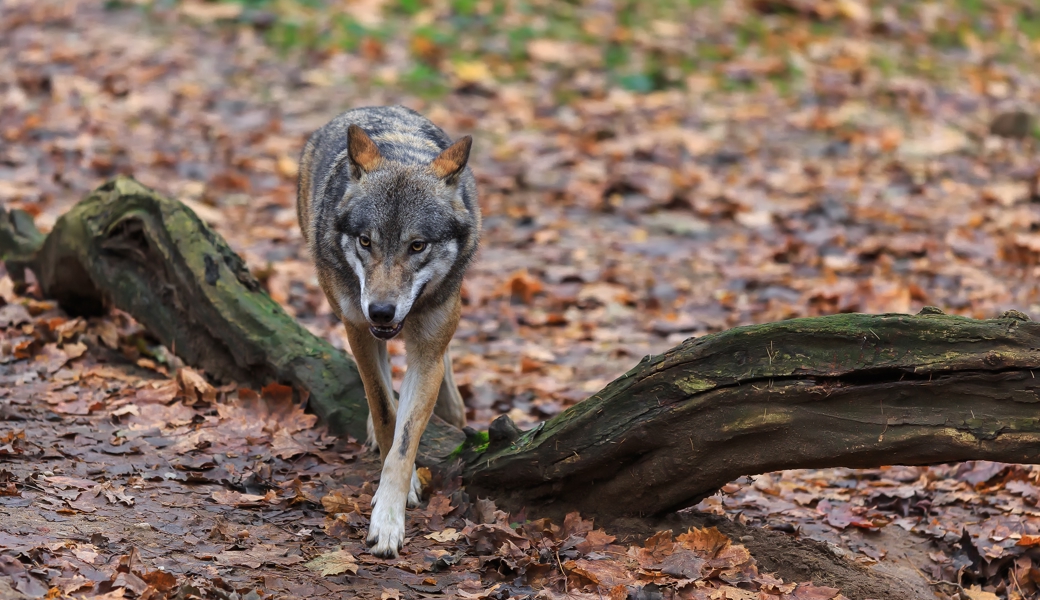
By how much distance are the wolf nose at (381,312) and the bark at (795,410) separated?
1.00 m

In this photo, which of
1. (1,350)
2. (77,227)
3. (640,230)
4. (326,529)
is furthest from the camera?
(640,230)

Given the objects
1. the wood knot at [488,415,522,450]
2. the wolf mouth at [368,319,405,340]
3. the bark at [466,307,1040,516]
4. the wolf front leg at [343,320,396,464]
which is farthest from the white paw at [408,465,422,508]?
the wolf mouth at [368,319,405,340]

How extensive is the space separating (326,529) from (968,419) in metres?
3.17

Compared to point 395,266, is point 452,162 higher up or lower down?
higher up

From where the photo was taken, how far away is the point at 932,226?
11.3 meters

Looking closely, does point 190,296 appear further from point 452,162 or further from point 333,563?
point 333,563

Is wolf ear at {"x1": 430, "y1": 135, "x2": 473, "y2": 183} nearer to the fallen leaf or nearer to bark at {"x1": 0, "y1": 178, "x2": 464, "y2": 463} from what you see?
bark at {"x1": 0, "y1": 178, "x2": 464, "y2": 463}

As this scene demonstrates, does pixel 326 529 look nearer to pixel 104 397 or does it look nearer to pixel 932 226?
pixel 104 397

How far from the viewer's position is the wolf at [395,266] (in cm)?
530

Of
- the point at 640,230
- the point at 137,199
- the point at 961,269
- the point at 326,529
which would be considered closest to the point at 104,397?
the point at 137,199

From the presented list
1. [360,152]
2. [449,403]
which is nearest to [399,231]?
[360,152]

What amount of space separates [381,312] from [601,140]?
9.22m

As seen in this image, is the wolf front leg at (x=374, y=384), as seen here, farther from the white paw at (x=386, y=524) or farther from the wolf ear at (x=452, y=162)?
the wolf ear at (x=452, y=162)

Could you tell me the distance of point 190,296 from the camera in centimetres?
676
